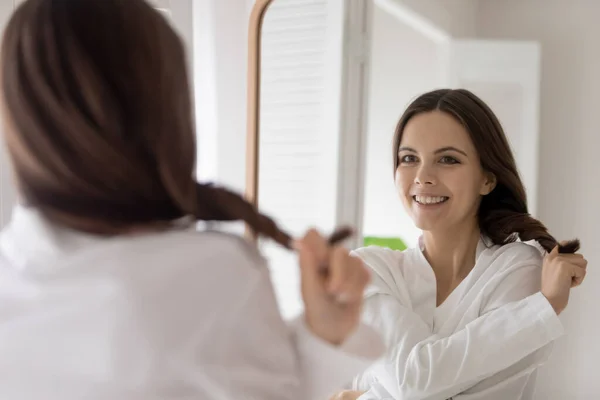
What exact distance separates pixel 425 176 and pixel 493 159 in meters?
0.12

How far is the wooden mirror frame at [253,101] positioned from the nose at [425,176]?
20.8 inches

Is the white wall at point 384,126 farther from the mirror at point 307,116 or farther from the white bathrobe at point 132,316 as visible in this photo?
the white bathrobe at point 132,316

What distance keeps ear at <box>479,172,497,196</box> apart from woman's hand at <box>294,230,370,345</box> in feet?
1.92

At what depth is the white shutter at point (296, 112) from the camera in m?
1.57

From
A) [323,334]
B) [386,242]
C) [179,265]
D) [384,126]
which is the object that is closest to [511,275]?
[323,334]

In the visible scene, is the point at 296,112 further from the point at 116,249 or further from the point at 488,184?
the point at 116,249

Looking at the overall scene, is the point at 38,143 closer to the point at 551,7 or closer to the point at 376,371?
the point at 376,371

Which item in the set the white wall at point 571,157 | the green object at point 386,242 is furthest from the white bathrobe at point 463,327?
the white wall at point 571,157

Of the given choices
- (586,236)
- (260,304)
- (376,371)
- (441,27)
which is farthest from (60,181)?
(586,236)

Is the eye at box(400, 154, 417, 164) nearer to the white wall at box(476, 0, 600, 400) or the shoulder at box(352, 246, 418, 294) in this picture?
the shoulder at box(352, 246, 418, 294)

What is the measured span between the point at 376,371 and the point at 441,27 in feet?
4.23

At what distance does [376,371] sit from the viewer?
1.07 m

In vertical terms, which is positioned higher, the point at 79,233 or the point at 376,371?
the point at 79,233

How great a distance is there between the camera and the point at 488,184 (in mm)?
1142
